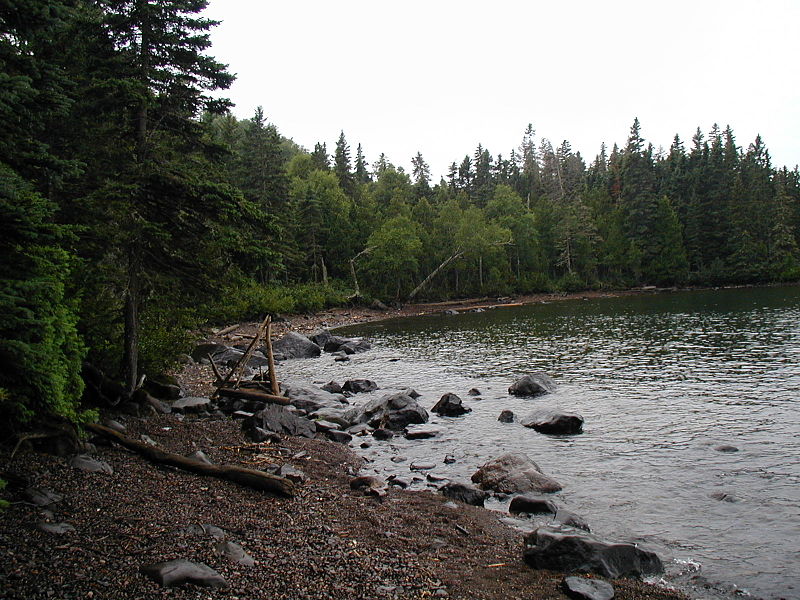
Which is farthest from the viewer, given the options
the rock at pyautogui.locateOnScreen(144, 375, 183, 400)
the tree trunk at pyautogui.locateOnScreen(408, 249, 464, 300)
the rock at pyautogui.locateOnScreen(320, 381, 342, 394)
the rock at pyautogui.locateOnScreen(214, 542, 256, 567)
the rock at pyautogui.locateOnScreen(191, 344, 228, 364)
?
the tree trunk at pyautogui.locateOnScreen(408, 249, 464, 300)

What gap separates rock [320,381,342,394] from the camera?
23953mm

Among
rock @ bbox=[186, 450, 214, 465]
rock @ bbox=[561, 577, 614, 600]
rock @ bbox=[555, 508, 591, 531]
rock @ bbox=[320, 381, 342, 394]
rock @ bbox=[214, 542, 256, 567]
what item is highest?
rock @ bbox=[186, 450, 214, 465]

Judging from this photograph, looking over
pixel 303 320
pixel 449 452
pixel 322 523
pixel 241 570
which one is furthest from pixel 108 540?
pixel 303 320

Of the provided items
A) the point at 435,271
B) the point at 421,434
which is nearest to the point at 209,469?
the point at 421,434

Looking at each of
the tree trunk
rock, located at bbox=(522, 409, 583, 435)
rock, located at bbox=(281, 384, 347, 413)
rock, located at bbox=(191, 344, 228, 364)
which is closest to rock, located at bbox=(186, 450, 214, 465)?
rock, located at bbox=(281, 384, 347, 413)

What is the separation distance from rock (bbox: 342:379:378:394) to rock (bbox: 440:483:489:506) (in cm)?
1255

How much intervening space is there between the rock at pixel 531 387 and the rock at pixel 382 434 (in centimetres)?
746

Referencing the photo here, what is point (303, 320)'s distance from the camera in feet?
186

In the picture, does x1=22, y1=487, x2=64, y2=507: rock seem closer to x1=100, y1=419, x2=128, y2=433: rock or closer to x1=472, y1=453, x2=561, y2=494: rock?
x1=100, y1=419, x2=128, y2=433: rock

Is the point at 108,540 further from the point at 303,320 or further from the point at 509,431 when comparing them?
the point at 303,320

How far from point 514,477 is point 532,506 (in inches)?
55.4

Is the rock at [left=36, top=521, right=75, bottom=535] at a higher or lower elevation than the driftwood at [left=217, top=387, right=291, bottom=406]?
higher

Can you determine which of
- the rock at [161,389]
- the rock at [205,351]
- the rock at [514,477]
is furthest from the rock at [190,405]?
the rock at [205,351]

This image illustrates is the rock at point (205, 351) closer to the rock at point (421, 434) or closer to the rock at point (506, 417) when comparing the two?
the rock at point (421, 434)
